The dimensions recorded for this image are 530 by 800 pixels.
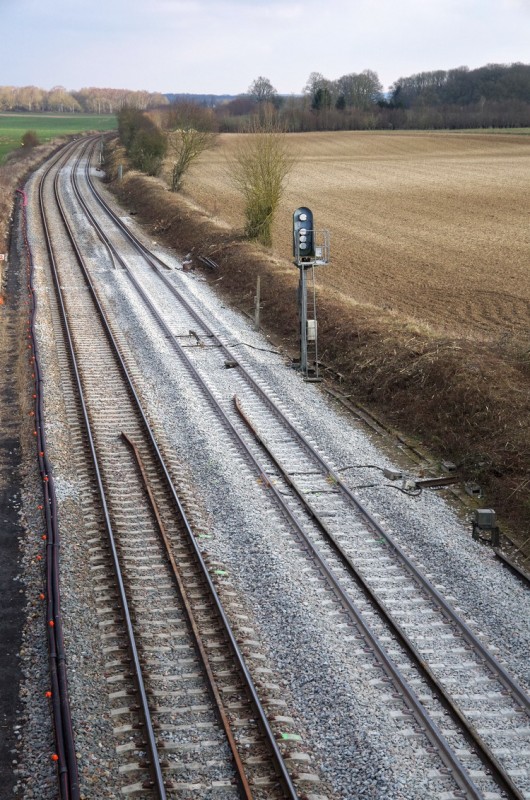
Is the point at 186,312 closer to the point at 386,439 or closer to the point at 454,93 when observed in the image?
the point at 386,439

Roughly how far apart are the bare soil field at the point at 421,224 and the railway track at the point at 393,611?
268 inches

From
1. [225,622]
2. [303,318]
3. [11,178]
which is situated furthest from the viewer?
[11,178]

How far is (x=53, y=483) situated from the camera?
45.1 feet

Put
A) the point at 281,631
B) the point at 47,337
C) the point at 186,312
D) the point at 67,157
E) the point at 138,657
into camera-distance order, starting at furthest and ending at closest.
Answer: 1. the point at 67,157
2. the point at 186,312
3. the point at 47,337
4. the point at 281,631
5. the point at 138,657

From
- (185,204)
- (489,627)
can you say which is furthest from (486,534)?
(185,204)

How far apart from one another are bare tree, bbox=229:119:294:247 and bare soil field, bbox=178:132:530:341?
205cm

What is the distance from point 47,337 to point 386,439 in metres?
10.3

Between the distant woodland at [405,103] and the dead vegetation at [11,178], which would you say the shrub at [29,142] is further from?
the distant woodland at [405,103]

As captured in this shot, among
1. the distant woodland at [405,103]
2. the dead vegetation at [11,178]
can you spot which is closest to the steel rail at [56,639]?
the dead vegetation at [11,178]

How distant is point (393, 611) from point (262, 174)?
80.4ft

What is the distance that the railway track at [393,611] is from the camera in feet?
27.0

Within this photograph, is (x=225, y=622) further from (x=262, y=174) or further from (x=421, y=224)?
(x=421, y=224)

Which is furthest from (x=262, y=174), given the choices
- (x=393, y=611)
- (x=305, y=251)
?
(x=393, y=611)

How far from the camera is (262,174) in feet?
105
